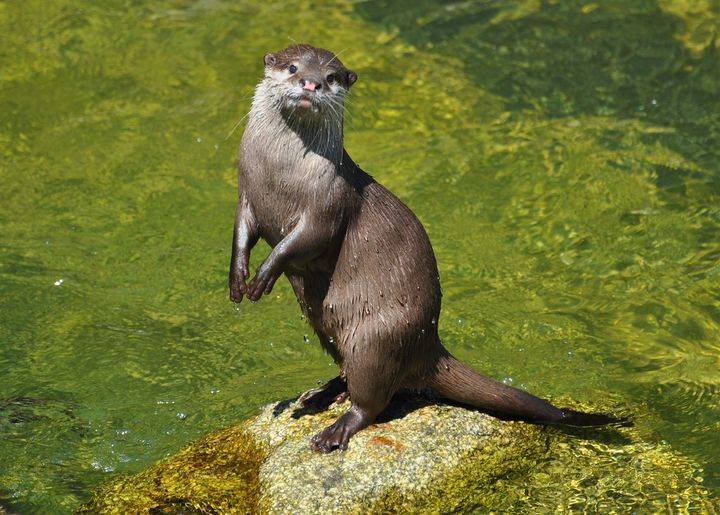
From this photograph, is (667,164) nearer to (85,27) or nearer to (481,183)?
(481,183)

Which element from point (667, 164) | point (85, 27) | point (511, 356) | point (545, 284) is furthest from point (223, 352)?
point (85, 27)

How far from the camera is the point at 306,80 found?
4.08 metres

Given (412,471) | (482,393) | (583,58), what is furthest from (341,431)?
(583,58)

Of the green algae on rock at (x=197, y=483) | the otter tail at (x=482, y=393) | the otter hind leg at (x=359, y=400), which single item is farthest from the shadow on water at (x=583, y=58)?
the green algae on rock at (x=197, y=483)

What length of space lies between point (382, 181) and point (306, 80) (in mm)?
4041

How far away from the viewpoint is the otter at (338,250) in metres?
4.21

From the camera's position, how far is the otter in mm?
4215

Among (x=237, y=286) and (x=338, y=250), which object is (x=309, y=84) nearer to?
(x=338, y=250)

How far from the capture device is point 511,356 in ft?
20.7

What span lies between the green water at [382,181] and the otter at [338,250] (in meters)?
1.30

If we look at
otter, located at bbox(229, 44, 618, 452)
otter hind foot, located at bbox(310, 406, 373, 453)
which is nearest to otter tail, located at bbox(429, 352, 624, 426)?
otter, located at bbox(229, 44, 618, 452)

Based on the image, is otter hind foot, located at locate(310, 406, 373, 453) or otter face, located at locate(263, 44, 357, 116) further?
otter hind foot, located at locate(310, 406, 373, 453)

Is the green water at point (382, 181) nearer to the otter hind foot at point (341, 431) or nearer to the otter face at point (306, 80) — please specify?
the otter hind foot at point (341, 431)

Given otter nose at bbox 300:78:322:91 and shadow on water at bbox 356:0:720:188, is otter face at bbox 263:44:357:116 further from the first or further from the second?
shadow on water at bbox 356:0:720:188
